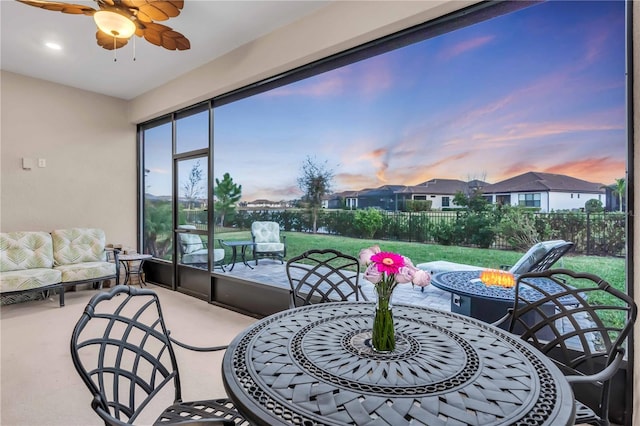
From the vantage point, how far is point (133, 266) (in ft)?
17.6

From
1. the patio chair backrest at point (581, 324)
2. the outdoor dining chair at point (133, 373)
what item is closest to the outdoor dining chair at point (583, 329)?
the patio chair backrest at point (581, 324)

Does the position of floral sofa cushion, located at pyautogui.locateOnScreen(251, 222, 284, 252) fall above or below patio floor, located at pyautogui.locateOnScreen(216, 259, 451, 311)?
above

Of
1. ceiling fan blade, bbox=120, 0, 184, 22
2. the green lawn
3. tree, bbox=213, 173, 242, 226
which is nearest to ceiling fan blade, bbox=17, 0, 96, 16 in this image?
ceiling fan blade, bbox=120, 0, 184, 22

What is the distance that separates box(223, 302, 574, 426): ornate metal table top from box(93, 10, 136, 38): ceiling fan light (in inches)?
103

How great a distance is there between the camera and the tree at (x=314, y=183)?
3432 millimetres

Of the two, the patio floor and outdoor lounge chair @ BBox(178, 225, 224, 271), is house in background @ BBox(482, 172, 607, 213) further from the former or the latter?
outdoor lounge chair @ BBox(178, 225, 224, 271)

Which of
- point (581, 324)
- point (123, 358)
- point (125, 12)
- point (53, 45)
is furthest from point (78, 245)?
point (581, 324)

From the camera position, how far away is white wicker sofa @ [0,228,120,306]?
403 cm

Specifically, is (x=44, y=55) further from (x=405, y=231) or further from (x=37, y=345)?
(x=405, y=231)

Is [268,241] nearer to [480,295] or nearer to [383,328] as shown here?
[480,295]

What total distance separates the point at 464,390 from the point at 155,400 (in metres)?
2.04

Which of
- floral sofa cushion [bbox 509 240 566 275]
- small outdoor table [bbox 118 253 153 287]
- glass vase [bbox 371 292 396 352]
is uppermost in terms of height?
floral sofa cushion [bbox 509 240 566 275]

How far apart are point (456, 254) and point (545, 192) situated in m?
0.75

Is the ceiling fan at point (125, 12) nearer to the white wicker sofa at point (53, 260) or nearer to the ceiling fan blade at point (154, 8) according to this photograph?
the ceiling fan blade at point (154, 8)
